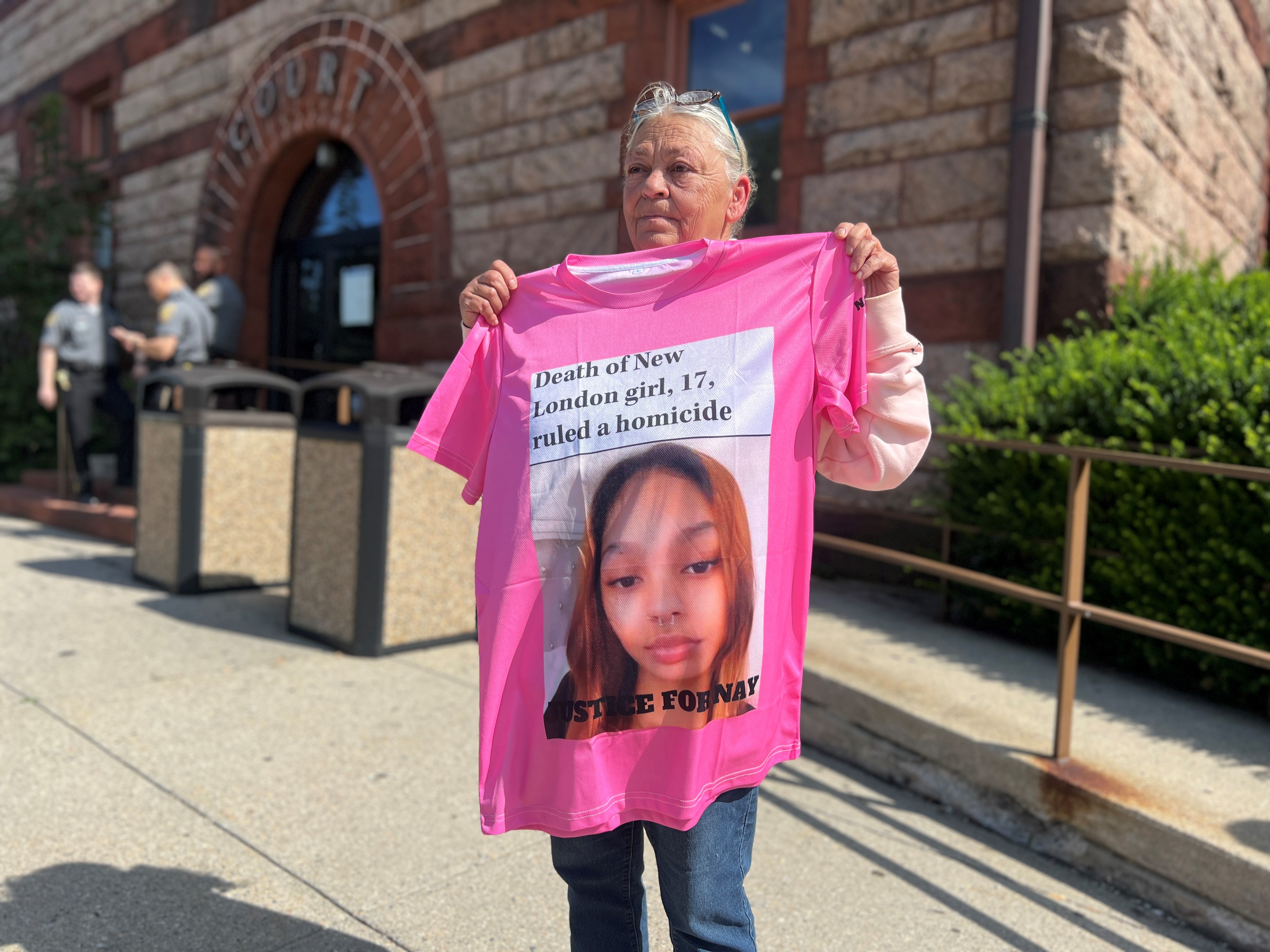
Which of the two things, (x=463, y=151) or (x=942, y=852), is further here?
(x=463, y=151)

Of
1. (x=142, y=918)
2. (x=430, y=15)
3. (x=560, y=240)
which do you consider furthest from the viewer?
(x=430, y=15)

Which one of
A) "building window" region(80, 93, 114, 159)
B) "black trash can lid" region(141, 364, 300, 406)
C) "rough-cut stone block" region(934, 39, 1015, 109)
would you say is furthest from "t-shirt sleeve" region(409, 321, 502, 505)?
"building window" region(80, 93, 114, 159)

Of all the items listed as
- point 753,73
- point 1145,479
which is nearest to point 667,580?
point 1145,479

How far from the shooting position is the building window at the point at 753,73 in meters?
6.06

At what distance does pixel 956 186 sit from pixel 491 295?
3923 millimetres

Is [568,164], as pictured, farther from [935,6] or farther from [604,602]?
[604,602]

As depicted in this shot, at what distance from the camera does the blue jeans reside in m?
1.59

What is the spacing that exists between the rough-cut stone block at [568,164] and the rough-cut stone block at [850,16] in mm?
1489

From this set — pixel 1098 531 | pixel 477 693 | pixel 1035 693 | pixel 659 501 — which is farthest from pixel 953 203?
pixel 659 501

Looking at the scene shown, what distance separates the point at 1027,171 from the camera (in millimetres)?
4699

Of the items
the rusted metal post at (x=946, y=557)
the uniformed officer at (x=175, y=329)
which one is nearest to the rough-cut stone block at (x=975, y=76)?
the rusted metal post at (x=946, y=557)

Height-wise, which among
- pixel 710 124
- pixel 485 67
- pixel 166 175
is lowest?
pixel 710 124

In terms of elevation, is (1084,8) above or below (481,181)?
above

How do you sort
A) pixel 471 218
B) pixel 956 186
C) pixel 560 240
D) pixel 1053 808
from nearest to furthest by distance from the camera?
pixel 1053 808, pixel 956 186, pixel 560 240, pixel 471 218
